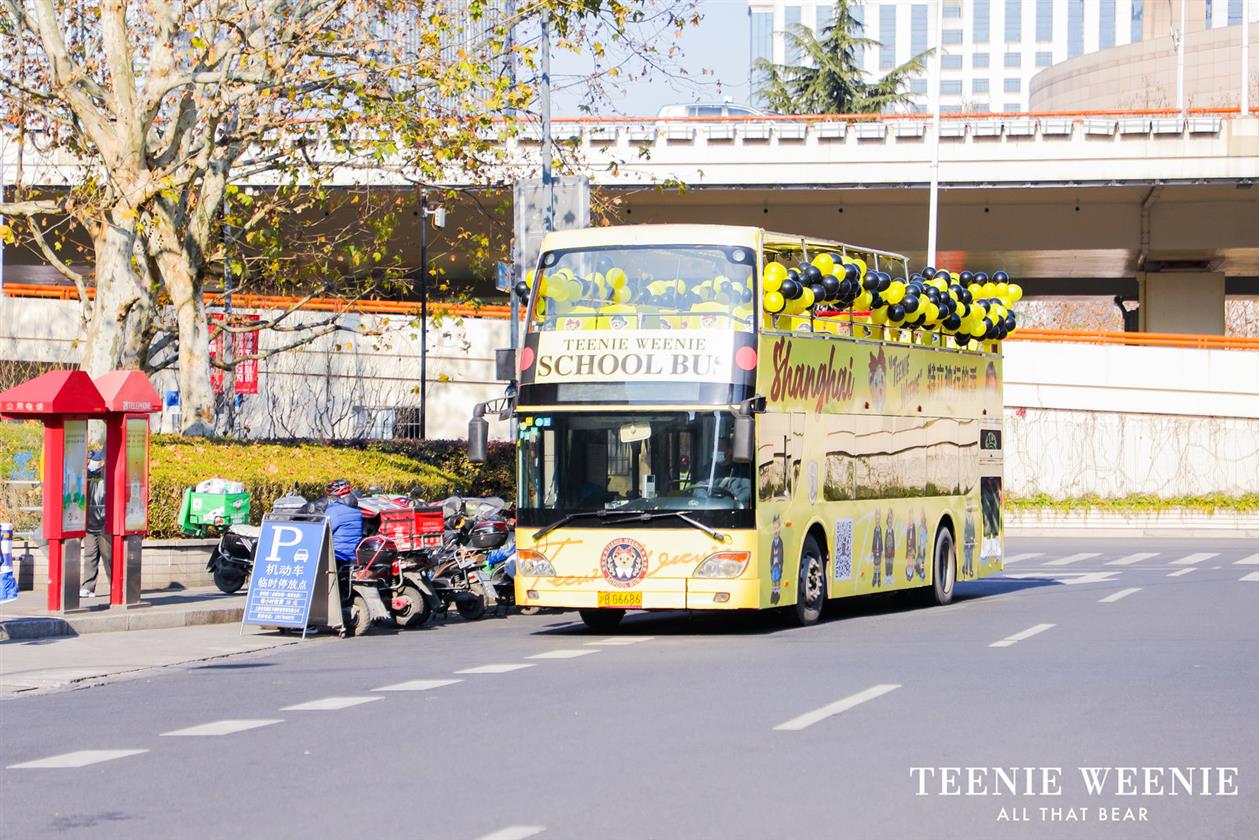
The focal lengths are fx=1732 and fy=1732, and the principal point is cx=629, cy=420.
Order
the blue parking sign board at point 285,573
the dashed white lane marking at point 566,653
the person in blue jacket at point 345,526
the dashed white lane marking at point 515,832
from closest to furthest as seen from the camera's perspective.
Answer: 1. the dashed white lane marking at point 515,832
2. the dashed white lane marking at point 566,653
3. the blue parking sign board at point 285,573
4. the person in blue jacket at point 345,526

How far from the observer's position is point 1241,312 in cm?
10169

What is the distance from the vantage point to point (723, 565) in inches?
647

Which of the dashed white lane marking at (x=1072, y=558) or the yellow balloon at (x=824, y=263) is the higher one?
the yellow balloon at (x=824, y=263)

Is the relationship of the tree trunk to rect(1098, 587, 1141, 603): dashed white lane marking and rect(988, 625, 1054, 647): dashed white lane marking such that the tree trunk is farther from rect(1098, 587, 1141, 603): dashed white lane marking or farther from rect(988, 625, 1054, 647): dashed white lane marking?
rect(1098, 587, 1141, 603): dashed white lane marking

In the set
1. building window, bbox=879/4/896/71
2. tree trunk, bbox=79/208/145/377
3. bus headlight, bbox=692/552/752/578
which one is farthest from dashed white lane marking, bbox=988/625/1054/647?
building window, bbox=879/4/896/71

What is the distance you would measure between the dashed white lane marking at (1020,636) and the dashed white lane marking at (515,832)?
8908 millimetres

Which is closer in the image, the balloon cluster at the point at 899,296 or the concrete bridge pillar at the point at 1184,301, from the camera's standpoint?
the balloon cluster at the point at 899,296

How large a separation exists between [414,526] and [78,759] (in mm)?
10589

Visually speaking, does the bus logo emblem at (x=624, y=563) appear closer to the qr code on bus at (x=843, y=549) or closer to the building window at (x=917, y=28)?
the qr code on bus at (x=843, y=549)

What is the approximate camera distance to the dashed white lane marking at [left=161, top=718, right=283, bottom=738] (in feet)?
34.9

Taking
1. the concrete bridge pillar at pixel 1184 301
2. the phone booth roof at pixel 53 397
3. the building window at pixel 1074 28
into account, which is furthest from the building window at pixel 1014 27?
the phone booth roof at pixel 53 397

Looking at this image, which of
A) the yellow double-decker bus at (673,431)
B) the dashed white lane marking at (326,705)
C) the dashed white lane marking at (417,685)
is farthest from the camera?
the yellow double-decker bus at (673,431)

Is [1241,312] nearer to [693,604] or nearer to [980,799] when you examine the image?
[693,604]

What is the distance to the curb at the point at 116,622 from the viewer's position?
653 inches
